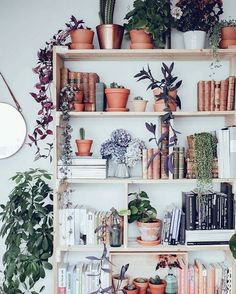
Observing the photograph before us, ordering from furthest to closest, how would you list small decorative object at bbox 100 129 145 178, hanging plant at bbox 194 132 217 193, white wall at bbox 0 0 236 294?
white wall at bbox 0 0 236 294 → small decorative object at bbox 100 129 145 178 → hanging plant at bbox 194 132 217 193

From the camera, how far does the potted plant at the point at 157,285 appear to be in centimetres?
256

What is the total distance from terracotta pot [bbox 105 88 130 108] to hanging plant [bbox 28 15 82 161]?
0.38 m

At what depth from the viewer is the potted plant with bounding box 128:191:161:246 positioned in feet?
8.25

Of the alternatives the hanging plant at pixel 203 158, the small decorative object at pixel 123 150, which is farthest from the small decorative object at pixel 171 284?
the small decorative object at pixel 123 150

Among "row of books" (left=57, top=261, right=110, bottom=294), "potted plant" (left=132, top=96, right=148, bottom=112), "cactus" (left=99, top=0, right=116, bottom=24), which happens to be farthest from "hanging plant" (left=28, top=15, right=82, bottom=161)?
"row of books" (left=57, top=261, right=110, bottom=294)

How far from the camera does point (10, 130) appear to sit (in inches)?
107

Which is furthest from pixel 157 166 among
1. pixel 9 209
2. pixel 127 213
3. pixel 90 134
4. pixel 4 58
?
pixel 4 58

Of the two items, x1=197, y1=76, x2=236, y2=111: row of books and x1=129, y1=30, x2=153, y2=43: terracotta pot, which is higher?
x1=129, y1=30, x2=153, y2=43: terracotta pot

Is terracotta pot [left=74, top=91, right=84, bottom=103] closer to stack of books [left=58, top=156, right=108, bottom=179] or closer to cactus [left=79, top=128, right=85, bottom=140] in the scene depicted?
cactus [left=79, top=128, right=85, bottom=140]

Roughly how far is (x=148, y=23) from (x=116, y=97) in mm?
482

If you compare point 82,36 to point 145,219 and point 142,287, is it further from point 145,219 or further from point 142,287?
point 142,287

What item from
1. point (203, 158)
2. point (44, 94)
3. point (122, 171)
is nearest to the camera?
point (203, 158)

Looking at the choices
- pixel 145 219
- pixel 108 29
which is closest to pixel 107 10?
pixel 108 29

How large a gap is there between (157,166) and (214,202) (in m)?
0.42
